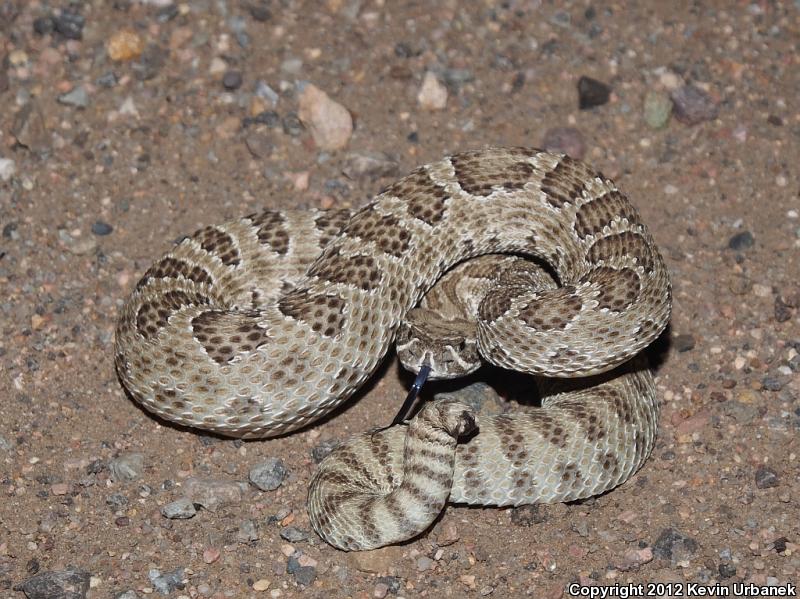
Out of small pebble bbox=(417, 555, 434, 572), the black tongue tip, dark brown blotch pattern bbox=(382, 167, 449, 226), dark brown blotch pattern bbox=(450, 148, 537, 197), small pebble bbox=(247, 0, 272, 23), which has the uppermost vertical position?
dark brown blotch pattern bbox=(450, 148, 537, 197)

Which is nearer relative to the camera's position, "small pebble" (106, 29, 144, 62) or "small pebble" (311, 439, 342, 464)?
"small pebble" (311, 439, 342, 464)

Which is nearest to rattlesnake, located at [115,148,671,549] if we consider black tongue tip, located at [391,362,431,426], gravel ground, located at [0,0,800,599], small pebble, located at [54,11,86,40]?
black tongue tip, located at [391,362,431,426]

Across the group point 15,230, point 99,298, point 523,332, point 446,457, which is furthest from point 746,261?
point 15,230

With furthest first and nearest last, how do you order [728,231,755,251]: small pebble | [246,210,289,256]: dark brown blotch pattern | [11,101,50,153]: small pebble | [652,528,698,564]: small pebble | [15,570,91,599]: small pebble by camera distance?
1. [11,101,50,153]: small pebble
2. [728,231,755,251]: small pebble
3. [246,210,289,256]: dark brown blotch pattern
4. [652,528,698,564]: small pebble
5. [15,570,91,599]: small pebble

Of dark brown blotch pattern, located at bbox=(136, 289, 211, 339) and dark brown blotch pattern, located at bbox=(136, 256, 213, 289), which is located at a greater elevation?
dark brown blotch pattern, located at bbox=(136, 289, 211, 339)

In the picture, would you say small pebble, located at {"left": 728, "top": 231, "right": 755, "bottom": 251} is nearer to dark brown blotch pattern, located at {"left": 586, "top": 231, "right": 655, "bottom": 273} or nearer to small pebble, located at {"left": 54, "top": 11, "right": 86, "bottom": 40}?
→ dark brown blotch pattern, located at {"left": 586, "top": 231, "right": 655, "bottom": 273}

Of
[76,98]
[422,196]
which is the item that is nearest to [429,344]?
[422,196]
